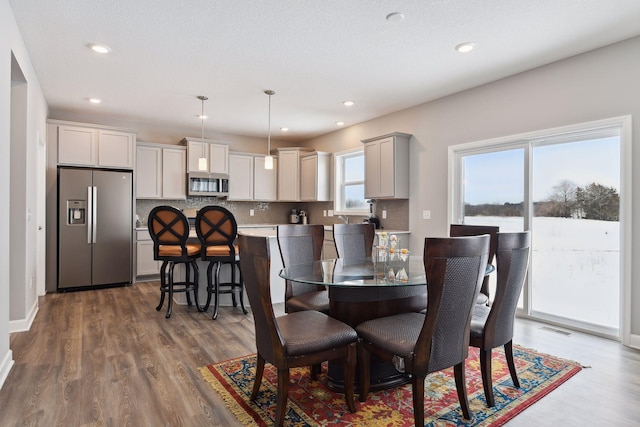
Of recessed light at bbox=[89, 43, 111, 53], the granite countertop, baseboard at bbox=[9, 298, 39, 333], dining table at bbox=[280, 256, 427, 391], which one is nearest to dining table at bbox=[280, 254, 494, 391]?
dining table at bbox=[280, 256, 427, 391]

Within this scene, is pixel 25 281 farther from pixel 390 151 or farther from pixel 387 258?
pixel 390 151

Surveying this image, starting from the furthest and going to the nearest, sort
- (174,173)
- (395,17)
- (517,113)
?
(174,173)
(517,113)
(395,17)

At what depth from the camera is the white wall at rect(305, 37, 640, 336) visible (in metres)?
3.12

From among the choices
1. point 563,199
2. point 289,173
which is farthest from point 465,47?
point 289,173

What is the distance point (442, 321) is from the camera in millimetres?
1814

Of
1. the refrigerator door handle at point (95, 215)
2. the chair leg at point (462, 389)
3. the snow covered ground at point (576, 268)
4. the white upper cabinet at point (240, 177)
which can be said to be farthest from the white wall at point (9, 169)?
the snow covered ground at point (576, 268)

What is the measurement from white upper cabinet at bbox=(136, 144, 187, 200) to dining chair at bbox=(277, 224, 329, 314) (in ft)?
12.7

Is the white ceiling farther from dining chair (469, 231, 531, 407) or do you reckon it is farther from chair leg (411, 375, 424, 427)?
chair leg (411, 375, 424, 427)

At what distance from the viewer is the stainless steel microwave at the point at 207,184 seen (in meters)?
6.30

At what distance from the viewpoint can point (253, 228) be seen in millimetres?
6543

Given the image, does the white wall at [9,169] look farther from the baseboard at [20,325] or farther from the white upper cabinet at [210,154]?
the white upper cabinet at [210,154]

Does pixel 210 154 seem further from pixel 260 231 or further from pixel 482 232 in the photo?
pixel 482 232

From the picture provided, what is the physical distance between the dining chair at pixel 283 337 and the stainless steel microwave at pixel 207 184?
15.3 ft

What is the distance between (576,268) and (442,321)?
260 centimetres
